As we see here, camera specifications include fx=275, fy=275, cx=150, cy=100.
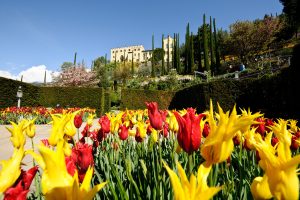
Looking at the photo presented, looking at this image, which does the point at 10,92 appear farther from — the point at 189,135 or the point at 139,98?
the point at 189,135

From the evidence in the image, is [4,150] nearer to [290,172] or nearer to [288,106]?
[290,172]

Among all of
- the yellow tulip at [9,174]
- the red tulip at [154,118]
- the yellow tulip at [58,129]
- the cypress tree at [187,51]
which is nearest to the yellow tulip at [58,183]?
the yellow tulip at [9,174]

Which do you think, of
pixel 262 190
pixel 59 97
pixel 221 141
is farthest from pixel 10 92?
pixel 262 190

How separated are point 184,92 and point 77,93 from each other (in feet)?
32.0

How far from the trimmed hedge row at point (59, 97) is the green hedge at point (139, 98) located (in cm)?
200

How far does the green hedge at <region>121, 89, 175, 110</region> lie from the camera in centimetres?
2702

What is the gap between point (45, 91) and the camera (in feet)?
82.8

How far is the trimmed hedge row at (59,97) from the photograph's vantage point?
2108cm

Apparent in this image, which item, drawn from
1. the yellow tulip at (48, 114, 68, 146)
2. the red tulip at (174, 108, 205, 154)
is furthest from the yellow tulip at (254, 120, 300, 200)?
the yellow tulip at (48, 114, 68, 146)

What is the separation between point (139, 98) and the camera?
89.9 ft

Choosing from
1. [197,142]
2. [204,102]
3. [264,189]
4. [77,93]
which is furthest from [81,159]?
[77,93]

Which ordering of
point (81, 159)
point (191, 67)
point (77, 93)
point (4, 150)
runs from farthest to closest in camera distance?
1. point (191, 67)
2. point (77, 93)
3. point (4, 150)
4. point (81, 159)

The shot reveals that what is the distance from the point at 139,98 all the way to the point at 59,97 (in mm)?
7587

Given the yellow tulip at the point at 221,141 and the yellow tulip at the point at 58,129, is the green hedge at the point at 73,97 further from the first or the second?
the yellow tulip at the point at 221,141
